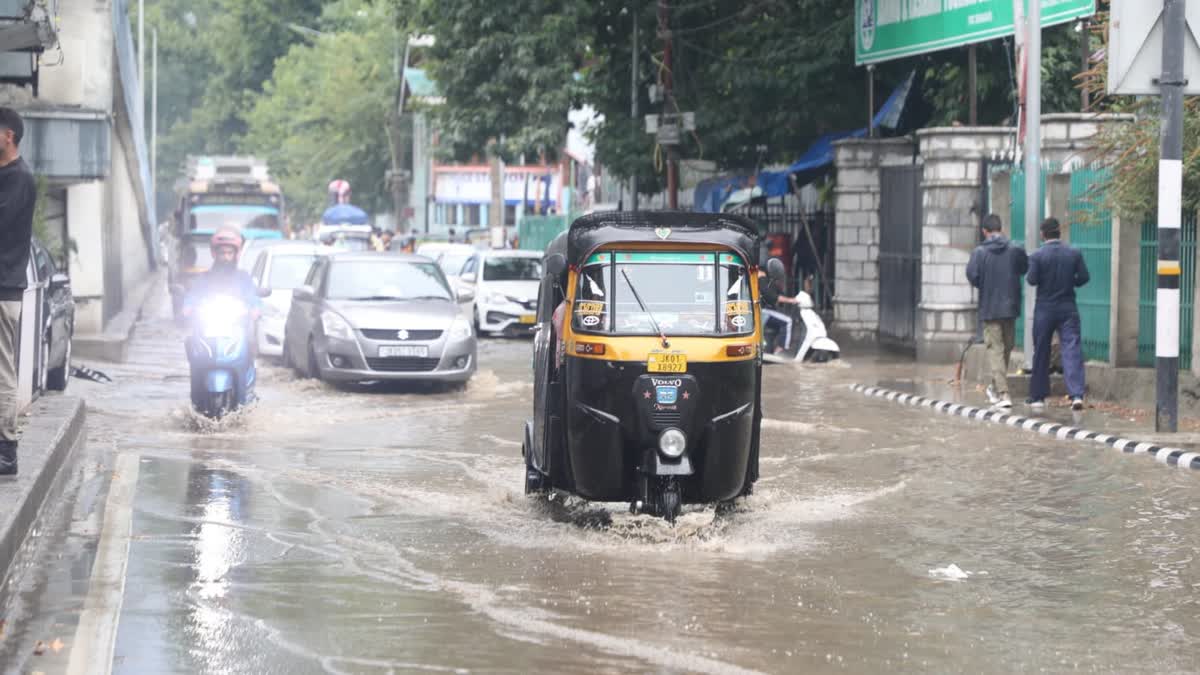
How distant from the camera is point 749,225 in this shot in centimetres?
1028

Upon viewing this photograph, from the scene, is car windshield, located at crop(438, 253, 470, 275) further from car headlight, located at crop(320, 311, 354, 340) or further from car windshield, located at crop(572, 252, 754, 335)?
car windshield, located at crop(572, 252, 754, 335)

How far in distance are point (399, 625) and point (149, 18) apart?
109 meters

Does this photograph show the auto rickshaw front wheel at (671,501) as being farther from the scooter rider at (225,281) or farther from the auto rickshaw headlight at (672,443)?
the scooter rider at (225,281)

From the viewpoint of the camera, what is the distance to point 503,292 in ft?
103

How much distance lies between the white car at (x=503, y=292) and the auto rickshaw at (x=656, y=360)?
20.6m

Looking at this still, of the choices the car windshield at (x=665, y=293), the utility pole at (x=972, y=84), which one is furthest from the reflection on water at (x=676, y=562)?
the utility pole at (x=972, y=84)

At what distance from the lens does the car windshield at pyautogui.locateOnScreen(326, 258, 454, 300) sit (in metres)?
20.7

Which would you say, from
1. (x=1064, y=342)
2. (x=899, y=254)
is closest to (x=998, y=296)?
(x=1064, y=342)

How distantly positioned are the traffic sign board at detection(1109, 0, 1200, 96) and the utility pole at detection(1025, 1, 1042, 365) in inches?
197

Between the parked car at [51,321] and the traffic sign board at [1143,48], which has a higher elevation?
the traffic sign board at [1143,48]

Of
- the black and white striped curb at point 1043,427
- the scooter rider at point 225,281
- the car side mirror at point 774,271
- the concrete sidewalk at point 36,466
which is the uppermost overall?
the car side mirror at point 774,271

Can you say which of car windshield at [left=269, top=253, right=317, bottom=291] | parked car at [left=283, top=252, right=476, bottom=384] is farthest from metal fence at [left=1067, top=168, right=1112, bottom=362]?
car windshield at [left=269, top=253, right=317, bottom=291]

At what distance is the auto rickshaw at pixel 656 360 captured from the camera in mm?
9695

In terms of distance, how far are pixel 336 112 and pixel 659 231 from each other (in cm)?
6668
